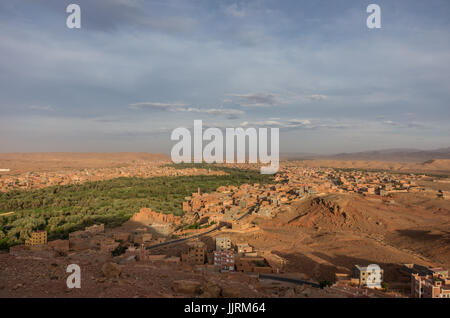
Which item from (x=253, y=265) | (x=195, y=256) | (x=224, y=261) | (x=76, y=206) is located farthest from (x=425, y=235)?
(x=76, y=206)

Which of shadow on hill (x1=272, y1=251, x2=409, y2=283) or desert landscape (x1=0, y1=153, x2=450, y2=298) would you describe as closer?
desert landscape (x1=0, y1=153, x2=450, y2=298)

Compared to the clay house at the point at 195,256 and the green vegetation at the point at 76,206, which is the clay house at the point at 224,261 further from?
the green vegetation at the point at 76,206

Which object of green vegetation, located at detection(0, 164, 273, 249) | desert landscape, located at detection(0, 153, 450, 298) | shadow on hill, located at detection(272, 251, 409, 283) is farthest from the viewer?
green vegetation, located at detection(0, 164, 273, 249)

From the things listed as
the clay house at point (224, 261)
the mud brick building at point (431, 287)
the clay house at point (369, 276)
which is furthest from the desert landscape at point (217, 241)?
the mud brick building at point (431, 287)

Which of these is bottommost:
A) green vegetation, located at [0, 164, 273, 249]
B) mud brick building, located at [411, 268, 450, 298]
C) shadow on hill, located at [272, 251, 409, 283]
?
shadow on hill, located at [272, 251, 409, 283]

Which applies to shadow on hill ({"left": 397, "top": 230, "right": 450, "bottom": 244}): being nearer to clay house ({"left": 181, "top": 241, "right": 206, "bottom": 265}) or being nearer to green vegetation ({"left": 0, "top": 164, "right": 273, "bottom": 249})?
clay house ({"left": 181, "top": 241, "right": 206, "bottom": 265})

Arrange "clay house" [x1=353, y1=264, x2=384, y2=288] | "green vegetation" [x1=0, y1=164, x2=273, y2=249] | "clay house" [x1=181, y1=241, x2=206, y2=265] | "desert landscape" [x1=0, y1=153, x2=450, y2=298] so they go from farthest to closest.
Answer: "green vegetation" [x1=0, y1=164, x2=273, y2=249] < "clay house" [x1=181, y1=241, x2=206, y2=265] < "clay house" [x1=353, y1=264, x2=384, y2=288] < "desert landscape" [x1=0, y1=153, x2=450, y2=298]

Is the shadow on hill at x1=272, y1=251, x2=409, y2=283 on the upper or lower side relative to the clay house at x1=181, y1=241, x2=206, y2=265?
lower

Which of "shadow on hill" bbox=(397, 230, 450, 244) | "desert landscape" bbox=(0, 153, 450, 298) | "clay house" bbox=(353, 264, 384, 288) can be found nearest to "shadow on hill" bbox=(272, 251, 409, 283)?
"desert landscape" bbox=(0, 153, 450, 298)

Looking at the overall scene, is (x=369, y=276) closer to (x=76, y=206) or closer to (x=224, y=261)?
(x=224, y=261)
